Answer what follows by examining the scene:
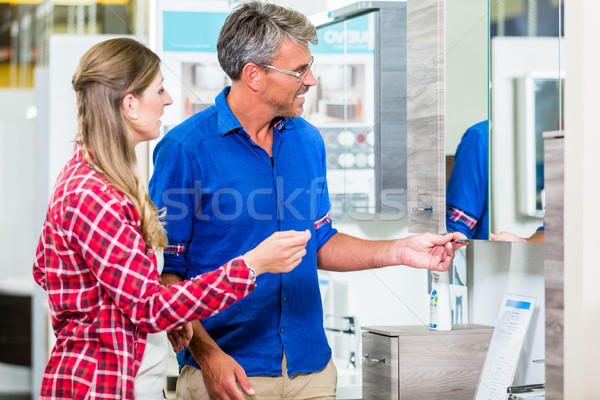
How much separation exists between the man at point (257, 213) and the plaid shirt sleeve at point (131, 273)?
0.97 feet

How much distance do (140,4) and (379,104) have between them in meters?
0.84

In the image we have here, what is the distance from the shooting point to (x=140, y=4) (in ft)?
7.22

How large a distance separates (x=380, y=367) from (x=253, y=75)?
0.70 m

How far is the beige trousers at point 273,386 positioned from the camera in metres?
1.33

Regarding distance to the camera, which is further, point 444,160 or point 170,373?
point 170,373

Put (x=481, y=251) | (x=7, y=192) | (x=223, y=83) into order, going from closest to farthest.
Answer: (x=223, y=83), (x=481, y=251), (x=7, y=192)

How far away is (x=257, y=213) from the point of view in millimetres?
1354

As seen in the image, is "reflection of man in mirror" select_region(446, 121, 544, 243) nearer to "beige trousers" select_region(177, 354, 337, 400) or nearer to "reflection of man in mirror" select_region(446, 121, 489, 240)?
"reflection of man in mirror" select_region(446, 121, 489, 240)

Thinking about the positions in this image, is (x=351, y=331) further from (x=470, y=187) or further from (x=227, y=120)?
(x=227, y=120)

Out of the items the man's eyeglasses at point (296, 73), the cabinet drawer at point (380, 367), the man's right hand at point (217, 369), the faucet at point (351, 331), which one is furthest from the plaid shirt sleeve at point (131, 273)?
the faucet at point (351, 331)

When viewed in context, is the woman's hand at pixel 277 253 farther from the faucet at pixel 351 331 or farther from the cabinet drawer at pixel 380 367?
the faucet at pixel 351 331

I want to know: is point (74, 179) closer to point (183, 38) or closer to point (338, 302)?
point (183, 38)

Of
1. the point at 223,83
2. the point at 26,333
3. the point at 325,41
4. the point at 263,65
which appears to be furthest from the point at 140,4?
the point at 26,333


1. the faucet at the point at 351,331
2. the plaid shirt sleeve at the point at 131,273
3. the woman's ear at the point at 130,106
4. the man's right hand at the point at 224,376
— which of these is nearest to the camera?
the plaid shirt sleeve at the point at 131,273
